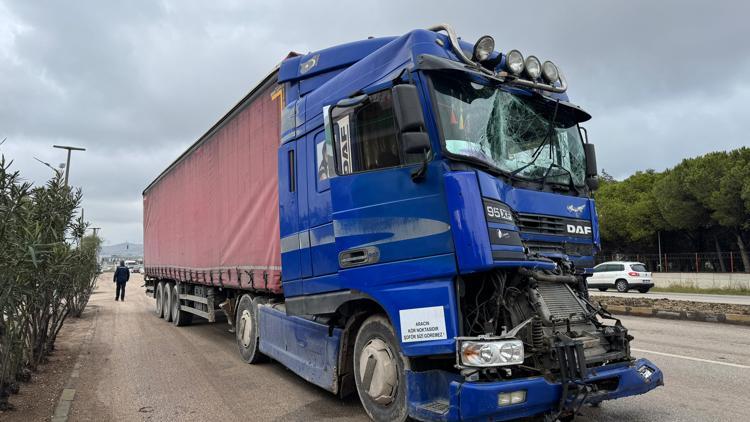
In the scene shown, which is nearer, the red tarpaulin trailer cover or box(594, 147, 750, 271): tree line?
the red tarpaulin trailer cover

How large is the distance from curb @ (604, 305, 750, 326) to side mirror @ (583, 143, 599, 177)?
8.45 metres

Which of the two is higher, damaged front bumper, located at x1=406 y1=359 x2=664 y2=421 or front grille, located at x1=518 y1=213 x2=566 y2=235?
front grille, located at x1=518 y1=213 x2=566 y2=235

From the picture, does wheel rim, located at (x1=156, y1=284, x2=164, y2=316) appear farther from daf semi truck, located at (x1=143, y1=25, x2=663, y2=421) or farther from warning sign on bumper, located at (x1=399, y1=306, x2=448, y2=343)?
warning sign on bumper, located at (x1=399, y1=306, x2=448, y2=343)

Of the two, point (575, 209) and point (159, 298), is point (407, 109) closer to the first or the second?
point (575, 209)

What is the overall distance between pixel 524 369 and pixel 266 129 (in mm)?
5006

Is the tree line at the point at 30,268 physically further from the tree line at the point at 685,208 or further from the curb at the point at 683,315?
the tree line at the point at 685,208

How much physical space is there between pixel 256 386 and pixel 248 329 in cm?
157

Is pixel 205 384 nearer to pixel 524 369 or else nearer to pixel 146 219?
pixel 524 369

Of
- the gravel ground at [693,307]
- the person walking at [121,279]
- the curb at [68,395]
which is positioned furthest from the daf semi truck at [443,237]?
the person walking at [121,279]

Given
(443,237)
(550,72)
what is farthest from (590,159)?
(443,237)

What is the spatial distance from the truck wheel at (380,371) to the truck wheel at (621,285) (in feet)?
78.8

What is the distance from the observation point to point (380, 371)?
4.45 meters

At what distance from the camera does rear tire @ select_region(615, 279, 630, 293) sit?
25.2 meters

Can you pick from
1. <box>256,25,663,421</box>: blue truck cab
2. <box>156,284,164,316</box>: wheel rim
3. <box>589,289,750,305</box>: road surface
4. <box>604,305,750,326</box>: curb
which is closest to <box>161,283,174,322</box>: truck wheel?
<box>156,284,164,316</box>: wheel rim
